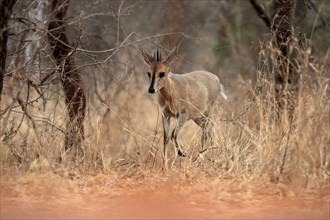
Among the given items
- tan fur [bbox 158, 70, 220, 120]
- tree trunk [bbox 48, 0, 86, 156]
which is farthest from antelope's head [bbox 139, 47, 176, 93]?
tree trunk [bbox 48, 0, 86, 156]

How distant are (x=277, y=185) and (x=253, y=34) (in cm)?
1100

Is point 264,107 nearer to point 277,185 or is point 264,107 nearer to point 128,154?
point 277,185

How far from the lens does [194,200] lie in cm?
640

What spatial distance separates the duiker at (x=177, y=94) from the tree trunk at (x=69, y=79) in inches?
39.3

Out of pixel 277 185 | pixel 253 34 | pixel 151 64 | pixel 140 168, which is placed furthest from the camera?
pixel 253 34

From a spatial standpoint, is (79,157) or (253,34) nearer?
(79,157)

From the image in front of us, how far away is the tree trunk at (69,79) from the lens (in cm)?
779

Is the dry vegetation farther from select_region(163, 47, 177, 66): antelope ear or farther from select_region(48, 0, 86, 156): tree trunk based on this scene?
select_region(163, 47, 177, 66): antelope ear

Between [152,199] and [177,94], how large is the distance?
11.2ft

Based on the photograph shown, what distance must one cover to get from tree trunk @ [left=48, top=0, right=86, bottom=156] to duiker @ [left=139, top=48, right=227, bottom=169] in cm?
100

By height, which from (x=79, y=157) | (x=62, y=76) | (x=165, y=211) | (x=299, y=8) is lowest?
(x=165, y=211)

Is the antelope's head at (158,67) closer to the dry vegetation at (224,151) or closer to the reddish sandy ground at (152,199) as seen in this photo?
the dry vegetation at (224,151)

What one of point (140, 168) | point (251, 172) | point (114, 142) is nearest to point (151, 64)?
point (114, 142)

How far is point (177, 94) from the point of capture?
31.9 ft
